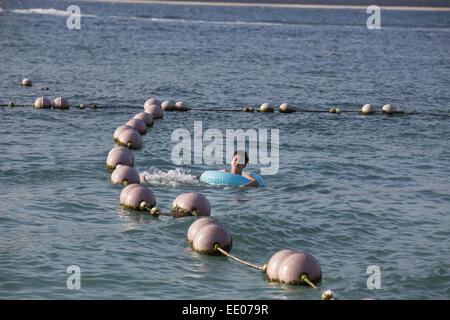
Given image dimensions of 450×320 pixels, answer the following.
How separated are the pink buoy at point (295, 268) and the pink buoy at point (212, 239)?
4.91 feet

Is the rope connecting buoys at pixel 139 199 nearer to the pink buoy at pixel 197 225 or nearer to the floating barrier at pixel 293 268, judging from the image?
the pink buoy at pixel 197 225

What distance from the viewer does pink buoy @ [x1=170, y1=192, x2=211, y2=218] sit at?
14062mm

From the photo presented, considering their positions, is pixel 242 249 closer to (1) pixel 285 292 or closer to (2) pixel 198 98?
(1) pixel 285 292

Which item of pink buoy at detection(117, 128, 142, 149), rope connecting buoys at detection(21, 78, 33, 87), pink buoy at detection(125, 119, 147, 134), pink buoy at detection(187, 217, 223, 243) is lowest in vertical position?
pink buoy at detection(187, 217, 223, 243)

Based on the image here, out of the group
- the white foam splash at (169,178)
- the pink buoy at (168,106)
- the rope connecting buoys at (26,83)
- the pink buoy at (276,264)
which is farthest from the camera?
the rope connecting buoys at (26,83)

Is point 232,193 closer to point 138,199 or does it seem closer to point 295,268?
point 138,199

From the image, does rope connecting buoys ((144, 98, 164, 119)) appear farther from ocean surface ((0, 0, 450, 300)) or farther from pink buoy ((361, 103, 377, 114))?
pink buoy ((361, 103, 377, 114))

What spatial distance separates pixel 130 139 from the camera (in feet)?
68.3

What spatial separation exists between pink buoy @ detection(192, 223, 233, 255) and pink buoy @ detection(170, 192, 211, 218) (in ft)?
5.39

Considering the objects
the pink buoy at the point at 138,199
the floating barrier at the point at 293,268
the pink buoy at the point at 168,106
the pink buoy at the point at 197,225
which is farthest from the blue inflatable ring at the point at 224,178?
the pink buoy at the point at 168,106

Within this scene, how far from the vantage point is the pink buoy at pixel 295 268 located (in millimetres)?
10789

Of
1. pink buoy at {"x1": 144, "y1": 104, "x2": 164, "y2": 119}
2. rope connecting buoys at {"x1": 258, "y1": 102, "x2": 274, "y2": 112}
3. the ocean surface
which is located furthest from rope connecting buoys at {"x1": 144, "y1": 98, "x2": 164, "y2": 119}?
rope connecting buoys at {"x1": 258, "y1": 102, "x2": 274, "y2": 112}
